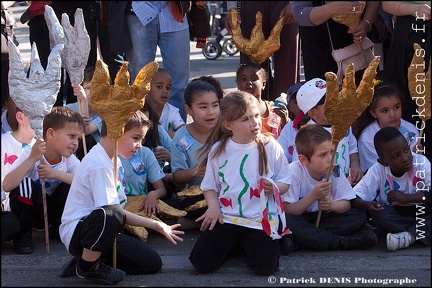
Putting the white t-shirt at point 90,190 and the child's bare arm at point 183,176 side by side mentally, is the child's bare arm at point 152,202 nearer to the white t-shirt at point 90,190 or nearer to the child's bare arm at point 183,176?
the child's bare arm at point 183,176

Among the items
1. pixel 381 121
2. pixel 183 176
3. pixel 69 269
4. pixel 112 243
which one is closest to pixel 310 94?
pixel 381 121

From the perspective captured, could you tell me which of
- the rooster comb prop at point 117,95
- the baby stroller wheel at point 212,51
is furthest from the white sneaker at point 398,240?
the baby stroller wheel at point 212,51

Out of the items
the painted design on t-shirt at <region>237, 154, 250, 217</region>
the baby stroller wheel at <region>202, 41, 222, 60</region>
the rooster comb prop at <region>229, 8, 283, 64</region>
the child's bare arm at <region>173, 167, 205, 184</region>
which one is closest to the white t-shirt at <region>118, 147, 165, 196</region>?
the child's bare arm at <region>173, 167, 205, 184</region>

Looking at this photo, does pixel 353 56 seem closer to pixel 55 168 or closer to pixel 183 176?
pixel 183 176

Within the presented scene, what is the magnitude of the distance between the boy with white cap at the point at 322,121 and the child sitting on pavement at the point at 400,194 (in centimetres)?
32

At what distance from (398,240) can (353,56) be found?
144cm

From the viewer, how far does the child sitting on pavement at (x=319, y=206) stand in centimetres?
409

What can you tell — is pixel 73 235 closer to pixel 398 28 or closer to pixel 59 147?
pixel 59 147

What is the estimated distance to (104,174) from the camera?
365cm

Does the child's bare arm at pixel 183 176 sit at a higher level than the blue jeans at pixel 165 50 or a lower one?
lower

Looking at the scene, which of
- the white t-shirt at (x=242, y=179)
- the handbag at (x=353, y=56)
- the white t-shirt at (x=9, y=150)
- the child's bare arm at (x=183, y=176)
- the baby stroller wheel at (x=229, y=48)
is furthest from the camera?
the baby stroller wheel at (x=229, y=48)

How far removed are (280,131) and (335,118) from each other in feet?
3.52

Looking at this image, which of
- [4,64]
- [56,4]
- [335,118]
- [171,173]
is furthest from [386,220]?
[56,4]

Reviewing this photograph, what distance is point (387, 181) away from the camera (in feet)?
14.0
